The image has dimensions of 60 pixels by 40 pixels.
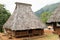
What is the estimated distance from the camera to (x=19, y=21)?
81.9 feet

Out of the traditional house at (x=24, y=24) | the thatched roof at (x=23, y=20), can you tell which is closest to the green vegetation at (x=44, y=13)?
the thatched roof at (x=23, y=20)

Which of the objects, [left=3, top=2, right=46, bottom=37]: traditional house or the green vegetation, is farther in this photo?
the green vegetation

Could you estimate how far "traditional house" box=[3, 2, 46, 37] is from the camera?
2427 centimetres

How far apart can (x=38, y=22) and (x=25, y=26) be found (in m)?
2.89

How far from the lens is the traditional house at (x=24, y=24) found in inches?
955

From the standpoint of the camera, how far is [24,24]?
24750mm

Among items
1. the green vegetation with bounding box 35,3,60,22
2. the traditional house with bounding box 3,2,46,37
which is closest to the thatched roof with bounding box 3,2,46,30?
the traditional house with bounding box 3,2,46,37

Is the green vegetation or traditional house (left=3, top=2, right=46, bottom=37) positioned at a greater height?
the green vegetation

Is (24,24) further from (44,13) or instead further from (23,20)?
(44,13)

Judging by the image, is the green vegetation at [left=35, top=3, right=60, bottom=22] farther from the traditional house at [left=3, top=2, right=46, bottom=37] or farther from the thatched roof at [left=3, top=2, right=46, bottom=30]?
the traditional house at [left=3, top=2, right=46, bottom=37]

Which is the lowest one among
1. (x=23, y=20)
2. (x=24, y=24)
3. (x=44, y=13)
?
(x=24, y=24)

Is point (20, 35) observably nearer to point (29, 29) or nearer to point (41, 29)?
point (29, 29)

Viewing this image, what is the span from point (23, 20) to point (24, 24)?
0.93 m

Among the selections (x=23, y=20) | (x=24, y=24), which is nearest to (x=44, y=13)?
(x=23, y=20)
